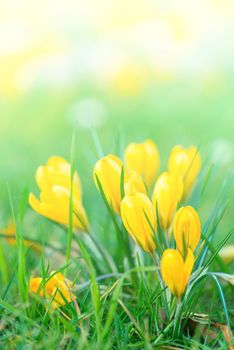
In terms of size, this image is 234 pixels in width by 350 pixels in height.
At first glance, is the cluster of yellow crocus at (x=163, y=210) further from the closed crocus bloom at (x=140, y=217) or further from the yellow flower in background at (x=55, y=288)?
the yellow flower in background at (x=55, y=288)

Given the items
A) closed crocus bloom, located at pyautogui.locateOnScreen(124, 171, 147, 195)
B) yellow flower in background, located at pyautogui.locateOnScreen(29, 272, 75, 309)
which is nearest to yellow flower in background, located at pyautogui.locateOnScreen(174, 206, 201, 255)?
closed crocus bloom, located at pyautogui.locateOnScreen(124, 171, 147, 195)

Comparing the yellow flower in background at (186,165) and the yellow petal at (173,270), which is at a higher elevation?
the yellow flower in background at (186,165)

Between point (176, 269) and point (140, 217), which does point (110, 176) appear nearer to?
point (140, 217)

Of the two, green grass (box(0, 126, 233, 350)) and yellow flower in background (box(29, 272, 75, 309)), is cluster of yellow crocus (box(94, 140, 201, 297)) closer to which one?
green grass (box(0, 126, 233, 350))

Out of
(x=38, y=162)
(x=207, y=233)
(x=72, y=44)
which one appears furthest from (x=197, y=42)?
(x=207, y=233)

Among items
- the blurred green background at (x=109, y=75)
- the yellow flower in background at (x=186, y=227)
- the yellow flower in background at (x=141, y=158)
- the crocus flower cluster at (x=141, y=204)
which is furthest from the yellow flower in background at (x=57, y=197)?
the blurred green background at (x=109, y=75)

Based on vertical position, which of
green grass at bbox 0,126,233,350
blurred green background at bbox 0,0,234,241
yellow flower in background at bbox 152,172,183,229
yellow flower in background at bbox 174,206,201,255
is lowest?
green grass at bbox 0,126,233,350

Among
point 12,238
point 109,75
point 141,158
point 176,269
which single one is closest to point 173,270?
point 176,269
